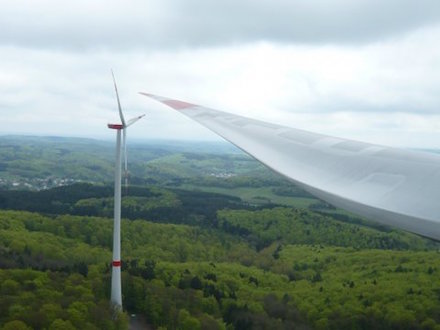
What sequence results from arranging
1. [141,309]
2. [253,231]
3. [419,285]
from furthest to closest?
[253,231], [419,285], [141,309]

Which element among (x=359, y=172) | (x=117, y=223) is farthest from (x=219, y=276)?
(x=359, y=172)

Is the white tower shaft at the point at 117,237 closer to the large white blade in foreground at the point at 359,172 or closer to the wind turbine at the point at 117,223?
the wind turbine at the point at 117,223

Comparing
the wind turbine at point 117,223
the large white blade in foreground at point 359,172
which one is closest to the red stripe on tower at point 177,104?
the large white blade in foreground at point 359,172

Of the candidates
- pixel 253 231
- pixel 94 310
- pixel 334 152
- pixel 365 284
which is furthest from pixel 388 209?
pixel 253 231

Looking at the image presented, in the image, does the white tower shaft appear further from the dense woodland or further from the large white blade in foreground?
the large white blade in foreground

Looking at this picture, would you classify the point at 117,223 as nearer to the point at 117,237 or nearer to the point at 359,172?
the point at 117,237

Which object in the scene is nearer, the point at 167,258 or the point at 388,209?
the point at 388,209

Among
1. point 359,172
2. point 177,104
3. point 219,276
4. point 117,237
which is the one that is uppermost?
point 177,104

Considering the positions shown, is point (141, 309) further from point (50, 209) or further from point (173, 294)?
point (50, 209)

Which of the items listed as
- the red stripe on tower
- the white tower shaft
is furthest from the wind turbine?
the red stripe on tower
